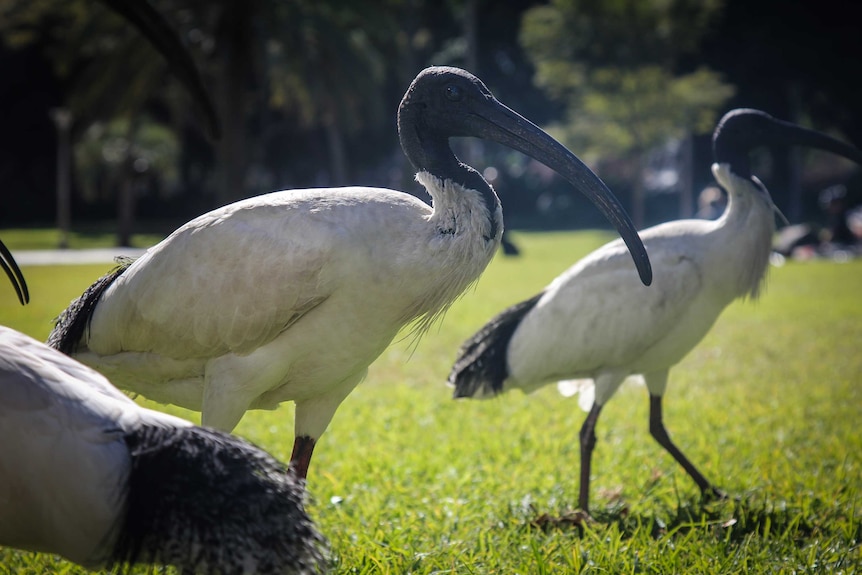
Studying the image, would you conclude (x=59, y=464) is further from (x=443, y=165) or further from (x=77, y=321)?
(x=443, y=165)

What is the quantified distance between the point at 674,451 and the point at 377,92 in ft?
58.2

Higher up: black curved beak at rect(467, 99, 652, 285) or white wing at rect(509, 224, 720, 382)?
black curved beak at rect(467, 99, 652, 285)

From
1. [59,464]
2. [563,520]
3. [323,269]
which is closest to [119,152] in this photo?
[563,520]

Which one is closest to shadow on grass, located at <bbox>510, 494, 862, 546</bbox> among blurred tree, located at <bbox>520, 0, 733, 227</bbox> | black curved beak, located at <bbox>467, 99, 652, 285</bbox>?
black curved beak, located at <bbox>467, 99, 652, 285</bbox>

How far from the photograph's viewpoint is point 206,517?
203 centimetres

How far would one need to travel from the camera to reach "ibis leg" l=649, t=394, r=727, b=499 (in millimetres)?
4188

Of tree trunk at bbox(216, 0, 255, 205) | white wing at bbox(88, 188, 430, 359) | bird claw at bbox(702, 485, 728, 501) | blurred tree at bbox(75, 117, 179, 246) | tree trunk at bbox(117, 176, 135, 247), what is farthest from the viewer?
blurred tree at bbox(75, 117, 179, 246)

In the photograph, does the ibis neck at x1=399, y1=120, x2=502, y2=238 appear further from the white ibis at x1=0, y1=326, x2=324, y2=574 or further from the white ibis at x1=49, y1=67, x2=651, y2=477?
the white ibis at x1=0, y1=326, x2=324, y2=574

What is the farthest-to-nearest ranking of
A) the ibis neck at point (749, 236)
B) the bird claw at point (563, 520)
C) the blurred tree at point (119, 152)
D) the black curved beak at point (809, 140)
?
the blurred tree at point (119, 152)
the ibis neck at point (749, 236)
the black curved beak at point (809, 140)
the bird claw at point (563, 520)

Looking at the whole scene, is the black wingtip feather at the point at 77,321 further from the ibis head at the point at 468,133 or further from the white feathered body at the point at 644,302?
the white feathered body at the point at 644,302

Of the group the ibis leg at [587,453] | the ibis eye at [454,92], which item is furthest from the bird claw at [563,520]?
the ibis eye at [454,92]

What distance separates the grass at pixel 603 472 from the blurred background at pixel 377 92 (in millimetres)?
5805

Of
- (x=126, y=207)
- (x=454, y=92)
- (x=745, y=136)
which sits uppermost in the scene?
(x=454, y=92)

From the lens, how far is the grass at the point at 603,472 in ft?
10.8
